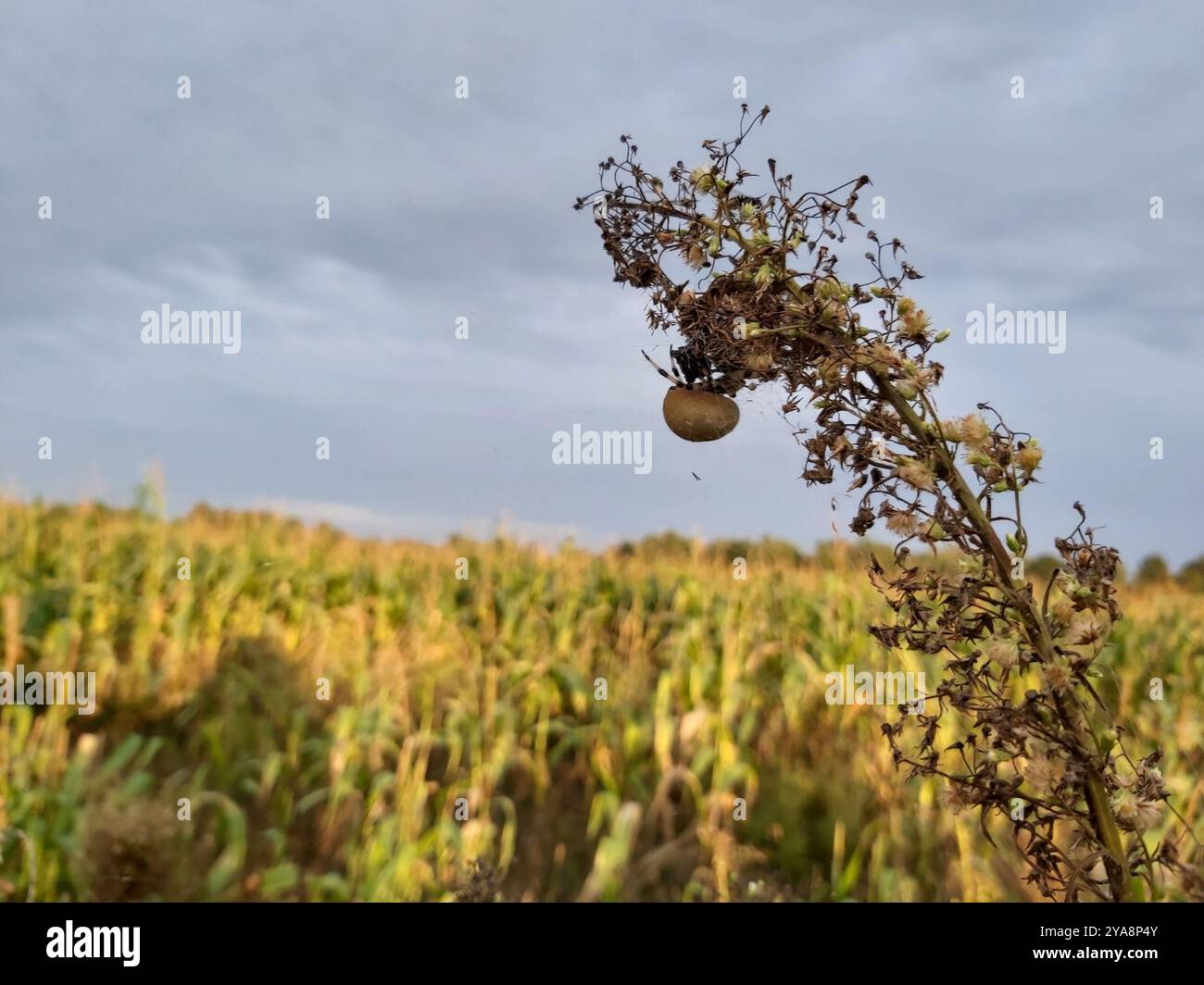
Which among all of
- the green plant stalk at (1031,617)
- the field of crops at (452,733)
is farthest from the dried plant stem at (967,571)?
the field of crops at (452,733)

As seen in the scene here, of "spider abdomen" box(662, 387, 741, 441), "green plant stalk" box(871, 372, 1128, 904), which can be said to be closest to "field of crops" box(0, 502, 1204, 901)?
"spider abdomen" box(662, 387, 741, 441)

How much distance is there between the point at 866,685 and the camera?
6668 millimetres

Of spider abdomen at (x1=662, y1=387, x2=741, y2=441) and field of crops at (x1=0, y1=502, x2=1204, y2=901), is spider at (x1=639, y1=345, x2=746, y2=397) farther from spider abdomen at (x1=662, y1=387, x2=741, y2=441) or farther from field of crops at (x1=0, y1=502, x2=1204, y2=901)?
field of crops at (x1=0, y1=502, x2=1204, y2=901)

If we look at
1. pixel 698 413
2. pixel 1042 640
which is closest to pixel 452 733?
pixel 698 413

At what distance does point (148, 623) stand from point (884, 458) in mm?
6362

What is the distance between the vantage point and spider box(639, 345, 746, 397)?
1.86 m

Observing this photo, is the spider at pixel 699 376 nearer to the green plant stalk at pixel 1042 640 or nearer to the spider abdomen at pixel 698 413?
the spider abdomen at pixel 698 413

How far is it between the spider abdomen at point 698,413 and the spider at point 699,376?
16 mm

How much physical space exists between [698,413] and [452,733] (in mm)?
4329

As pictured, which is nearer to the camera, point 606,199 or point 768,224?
point 768,224

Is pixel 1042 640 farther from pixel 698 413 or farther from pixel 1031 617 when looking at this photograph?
pixel 698 413

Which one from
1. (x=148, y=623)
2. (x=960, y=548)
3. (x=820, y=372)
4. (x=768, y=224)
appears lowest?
(x=148, y=623)
